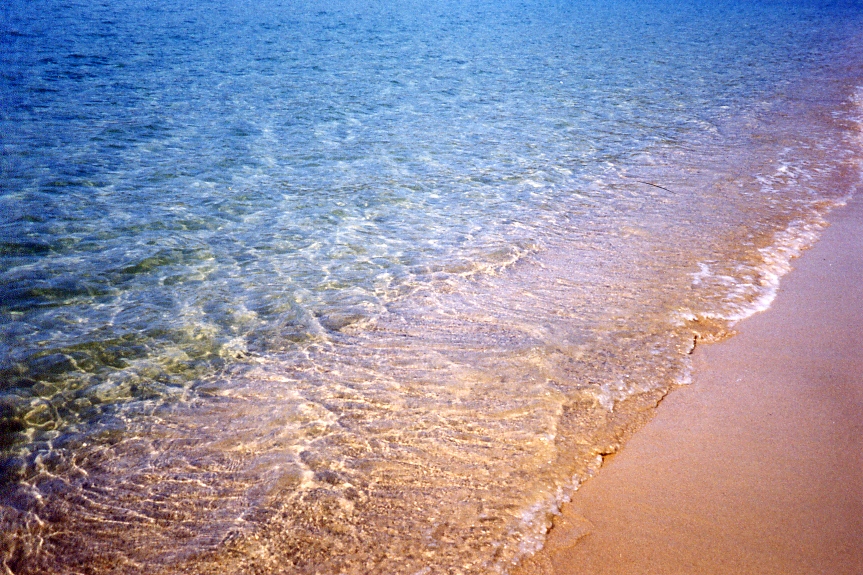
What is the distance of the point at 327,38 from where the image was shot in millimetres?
21922

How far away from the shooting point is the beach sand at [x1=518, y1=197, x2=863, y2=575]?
9.61ft

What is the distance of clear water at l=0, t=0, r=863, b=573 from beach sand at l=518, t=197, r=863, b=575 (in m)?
0.20

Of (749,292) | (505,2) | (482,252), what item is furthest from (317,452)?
(505,2)

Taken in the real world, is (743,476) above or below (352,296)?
above

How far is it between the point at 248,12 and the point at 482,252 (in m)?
26.2

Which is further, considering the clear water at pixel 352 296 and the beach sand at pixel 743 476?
the clear water at pixel 352 296

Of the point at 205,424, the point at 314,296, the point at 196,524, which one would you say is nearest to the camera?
the point at 196,524

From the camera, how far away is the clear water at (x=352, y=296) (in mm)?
3254

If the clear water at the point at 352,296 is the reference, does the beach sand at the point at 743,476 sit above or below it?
above

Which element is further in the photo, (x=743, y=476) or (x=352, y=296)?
(x=352, y=296)

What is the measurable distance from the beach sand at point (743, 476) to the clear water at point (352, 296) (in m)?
0.20

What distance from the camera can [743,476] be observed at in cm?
341

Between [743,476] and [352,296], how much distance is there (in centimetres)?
321

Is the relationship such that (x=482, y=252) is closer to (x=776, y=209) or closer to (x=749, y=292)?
(x=749, y=292)
